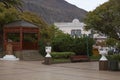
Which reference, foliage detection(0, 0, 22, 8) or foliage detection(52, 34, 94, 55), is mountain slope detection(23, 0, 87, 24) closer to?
foliage detection(0, 0, 22, 8)

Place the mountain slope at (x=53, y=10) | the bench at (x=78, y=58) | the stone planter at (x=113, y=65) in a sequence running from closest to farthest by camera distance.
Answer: the stone planter at (x=113, y=65) < the bench at (x=78, y=58) < the mountain slope at (x=53, y=10)

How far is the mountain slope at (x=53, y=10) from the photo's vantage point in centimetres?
15250

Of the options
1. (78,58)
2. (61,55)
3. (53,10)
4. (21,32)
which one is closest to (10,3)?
(21,32)

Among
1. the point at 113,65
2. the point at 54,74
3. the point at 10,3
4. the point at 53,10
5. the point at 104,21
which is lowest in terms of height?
the point at 54,74

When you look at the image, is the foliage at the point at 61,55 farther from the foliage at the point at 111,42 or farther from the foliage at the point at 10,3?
the foliage at the point at 10,3

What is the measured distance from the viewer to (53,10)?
170 meters

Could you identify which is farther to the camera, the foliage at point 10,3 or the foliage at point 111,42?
the foliage at point 10,3

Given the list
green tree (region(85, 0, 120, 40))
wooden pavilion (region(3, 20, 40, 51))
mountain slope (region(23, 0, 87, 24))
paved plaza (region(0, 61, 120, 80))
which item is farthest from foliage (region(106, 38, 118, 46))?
mountain slope (region(23, 0, 87, 24))

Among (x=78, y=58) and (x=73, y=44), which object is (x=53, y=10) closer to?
(x=73, y=44)

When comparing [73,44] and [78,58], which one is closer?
[78,58]

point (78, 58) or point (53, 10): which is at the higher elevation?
point (53, 10)

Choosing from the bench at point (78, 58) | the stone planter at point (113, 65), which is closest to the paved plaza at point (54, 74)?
the stone planter at point (113, 65)

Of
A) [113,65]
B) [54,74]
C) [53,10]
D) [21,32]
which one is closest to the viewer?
[54,74]

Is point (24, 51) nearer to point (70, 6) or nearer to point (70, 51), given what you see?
point (70, 51)
